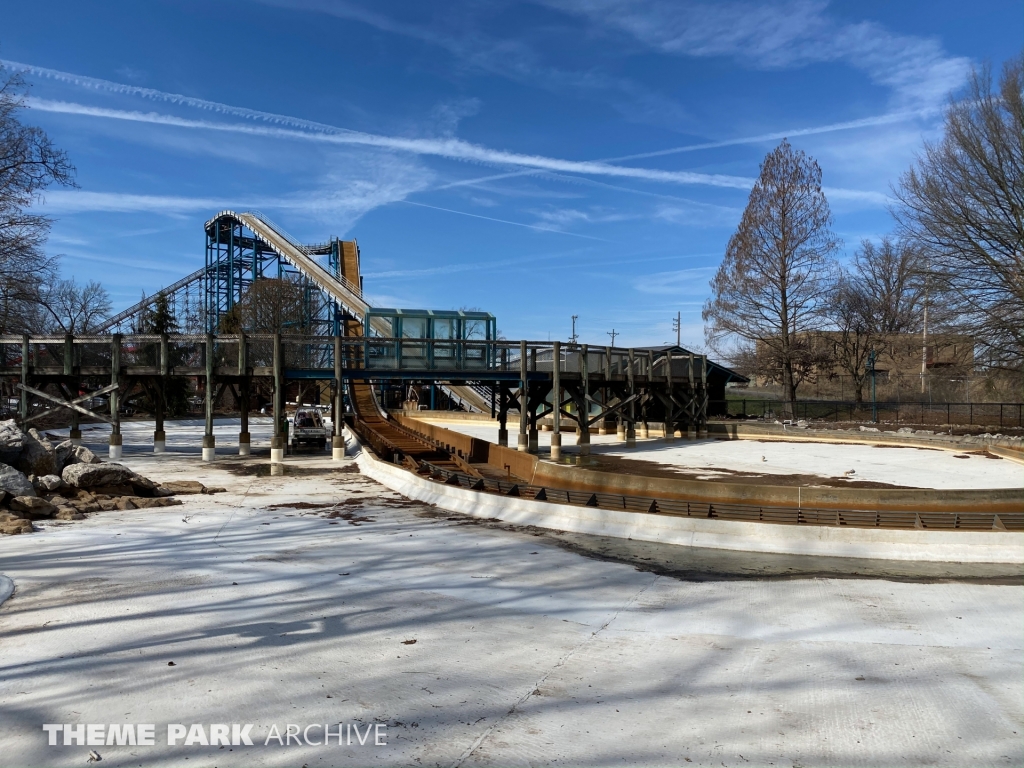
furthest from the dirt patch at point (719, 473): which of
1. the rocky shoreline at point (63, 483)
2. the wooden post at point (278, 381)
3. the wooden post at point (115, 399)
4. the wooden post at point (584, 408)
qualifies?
the wooden post at point (115, 399)

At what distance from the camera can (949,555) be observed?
10.0 m

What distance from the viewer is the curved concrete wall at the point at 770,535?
1006 cm

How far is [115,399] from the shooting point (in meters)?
24.1

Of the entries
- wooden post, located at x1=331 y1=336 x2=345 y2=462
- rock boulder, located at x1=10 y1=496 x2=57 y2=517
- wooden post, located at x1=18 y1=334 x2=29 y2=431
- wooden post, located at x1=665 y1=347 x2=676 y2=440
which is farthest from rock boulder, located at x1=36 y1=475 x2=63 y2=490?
wooden post, located at x1=665 y1=347 x2=676 y2=440

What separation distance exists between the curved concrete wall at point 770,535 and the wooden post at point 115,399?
55.2ft

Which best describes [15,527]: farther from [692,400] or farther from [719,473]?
[692,400]

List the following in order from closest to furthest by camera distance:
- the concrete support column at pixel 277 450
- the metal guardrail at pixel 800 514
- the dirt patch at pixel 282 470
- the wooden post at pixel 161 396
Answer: the metal guardrail at pixel 800 514 < the dirt patch at pixel 282 470 < the concrete support column at pixel 277 450 < the wooden post at pixel 161 396

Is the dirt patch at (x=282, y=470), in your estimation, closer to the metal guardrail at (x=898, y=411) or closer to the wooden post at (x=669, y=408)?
the wooden post at (x=669, y=408)

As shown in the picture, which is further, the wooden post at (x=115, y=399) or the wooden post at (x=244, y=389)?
the wooden post at (x=244, y=389)

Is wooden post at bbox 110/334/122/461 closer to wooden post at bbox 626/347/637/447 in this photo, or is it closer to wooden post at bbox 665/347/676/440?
wooden post at bbox 626/347/637/447

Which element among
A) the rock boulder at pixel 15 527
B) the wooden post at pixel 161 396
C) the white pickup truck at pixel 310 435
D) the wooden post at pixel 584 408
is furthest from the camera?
the white pickup truck at pixel 310 435

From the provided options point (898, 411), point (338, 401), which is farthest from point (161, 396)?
point (898, 411)

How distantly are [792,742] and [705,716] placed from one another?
0.60 meters

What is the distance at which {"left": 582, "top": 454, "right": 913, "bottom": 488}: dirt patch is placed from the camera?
1838 cm
